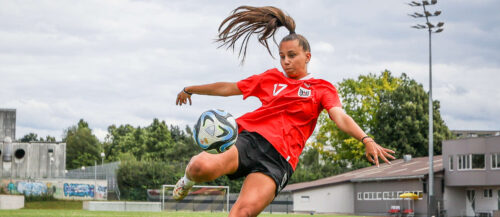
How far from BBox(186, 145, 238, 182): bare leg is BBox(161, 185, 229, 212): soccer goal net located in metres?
47.9

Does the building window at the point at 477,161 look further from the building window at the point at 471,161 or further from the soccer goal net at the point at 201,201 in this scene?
the soccer goal net at the point at 201,201

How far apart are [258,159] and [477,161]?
52.0 metres

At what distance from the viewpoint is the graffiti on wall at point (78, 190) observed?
60531mm

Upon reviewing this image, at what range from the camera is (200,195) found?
55.0 m

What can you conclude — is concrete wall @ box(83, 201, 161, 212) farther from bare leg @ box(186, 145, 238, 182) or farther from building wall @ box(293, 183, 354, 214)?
bare leg @ box(186, 145, 238, 182)

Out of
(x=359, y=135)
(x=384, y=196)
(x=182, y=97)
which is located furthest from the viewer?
(x=384, y=196)

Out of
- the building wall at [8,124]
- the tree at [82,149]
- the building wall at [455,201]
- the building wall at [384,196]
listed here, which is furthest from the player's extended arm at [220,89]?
the tree at [82,149]

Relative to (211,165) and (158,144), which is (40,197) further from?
(211,165)

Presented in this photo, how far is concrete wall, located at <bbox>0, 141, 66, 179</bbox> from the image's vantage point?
64.0 metres

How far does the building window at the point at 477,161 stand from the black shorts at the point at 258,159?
51305mm

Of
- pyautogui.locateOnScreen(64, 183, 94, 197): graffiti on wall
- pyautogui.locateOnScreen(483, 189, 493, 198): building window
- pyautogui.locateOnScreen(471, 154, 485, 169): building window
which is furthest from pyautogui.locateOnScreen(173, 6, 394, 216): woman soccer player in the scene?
pyautogui.locateOnScreen(64, 183, 94, 197): graffiti on wall

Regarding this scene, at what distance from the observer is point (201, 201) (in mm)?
54656

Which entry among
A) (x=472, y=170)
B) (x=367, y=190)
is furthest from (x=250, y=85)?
(x=367, y=190)

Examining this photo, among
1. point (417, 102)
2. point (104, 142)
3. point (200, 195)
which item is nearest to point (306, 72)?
point (200, 195)
